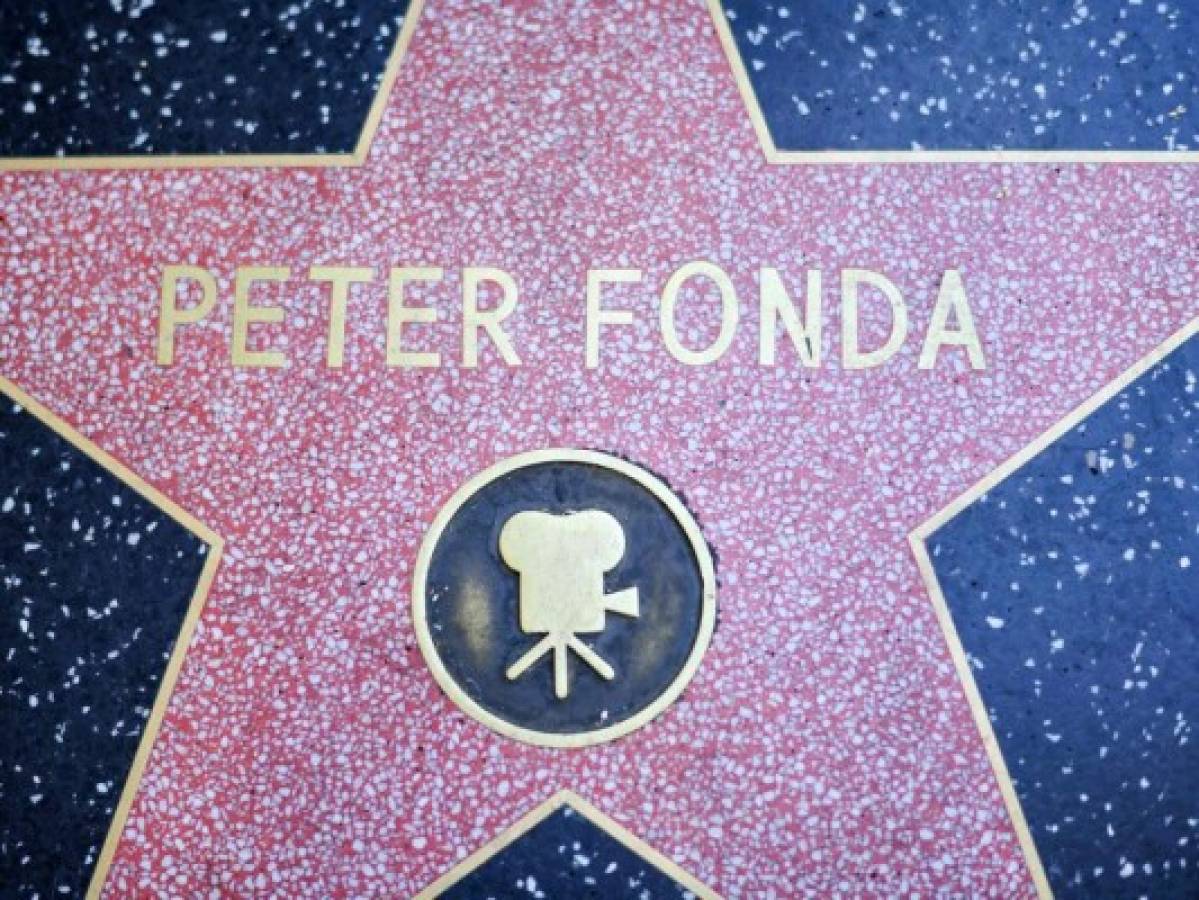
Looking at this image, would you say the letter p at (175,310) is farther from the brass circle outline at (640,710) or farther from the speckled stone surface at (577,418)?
the brass circle outline at (640,710)

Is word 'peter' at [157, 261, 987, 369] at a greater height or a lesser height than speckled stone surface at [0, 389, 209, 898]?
greater

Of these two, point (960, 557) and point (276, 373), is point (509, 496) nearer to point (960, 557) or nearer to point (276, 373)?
point (276, 373)

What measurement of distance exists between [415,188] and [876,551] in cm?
65

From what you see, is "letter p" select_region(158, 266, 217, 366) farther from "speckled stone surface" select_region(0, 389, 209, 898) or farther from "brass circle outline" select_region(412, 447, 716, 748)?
"brass circle outline" select_region(412, 447, 716, 748)

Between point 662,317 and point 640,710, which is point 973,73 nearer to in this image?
point 662,317

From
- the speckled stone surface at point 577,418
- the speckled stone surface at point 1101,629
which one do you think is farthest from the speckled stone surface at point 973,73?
the speckled stone surface at point 1101,629

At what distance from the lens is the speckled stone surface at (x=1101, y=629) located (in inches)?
53.5

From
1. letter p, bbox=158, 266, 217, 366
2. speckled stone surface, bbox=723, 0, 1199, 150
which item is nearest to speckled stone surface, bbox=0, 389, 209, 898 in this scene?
→ letter p, bbox=158, 266, 217, 366

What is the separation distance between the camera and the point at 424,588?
4.54 feet

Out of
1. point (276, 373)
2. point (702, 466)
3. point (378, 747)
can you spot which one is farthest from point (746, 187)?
point (378, 747)

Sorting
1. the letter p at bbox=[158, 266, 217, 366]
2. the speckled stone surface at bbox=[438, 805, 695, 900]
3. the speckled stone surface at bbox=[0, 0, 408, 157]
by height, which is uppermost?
the speckled stone surface at bbox=[0, 0, 408, 157]

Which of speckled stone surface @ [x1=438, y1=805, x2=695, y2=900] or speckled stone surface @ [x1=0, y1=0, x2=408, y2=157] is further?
speckled stone surface @ [x1=0, y1=0, x2=408, y2=157]

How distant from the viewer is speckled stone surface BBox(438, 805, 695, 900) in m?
1.35

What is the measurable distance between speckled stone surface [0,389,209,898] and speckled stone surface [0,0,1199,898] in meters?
0.04
